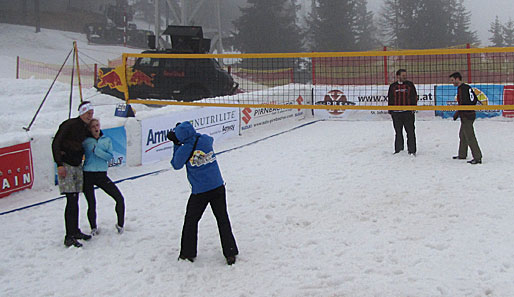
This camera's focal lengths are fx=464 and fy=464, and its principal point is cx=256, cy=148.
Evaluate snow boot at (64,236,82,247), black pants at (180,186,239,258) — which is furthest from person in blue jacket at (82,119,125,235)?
black pants at (180,186,239,258)

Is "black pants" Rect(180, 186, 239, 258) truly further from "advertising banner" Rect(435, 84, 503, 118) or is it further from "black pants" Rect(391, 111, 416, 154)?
"advertising banner" Rect(435, 84, 503, 118)

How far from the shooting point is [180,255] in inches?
212

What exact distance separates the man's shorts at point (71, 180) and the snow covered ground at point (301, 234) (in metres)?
0.73

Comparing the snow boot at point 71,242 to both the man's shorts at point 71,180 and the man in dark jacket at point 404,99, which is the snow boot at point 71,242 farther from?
the man in dark jacket at point 404,99

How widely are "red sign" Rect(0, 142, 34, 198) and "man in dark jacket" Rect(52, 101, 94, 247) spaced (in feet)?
7.93

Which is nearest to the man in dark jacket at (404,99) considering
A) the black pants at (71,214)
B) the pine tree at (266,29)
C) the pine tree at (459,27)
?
the black pants at (71,214)

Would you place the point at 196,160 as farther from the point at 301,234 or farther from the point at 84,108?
the point at 301,234

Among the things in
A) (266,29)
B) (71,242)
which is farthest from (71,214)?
(266,29)

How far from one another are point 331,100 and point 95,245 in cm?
1187

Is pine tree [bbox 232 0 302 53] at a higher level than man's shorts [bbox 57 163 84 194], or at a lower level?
higher

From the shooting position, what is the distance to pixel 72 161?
573cm

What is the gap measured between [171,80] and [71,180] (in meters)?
11.1

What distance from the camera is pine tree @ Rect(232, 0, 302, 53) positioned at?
134ft

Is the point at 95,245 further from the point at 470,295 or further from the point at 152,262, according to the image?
the point at 470,295
